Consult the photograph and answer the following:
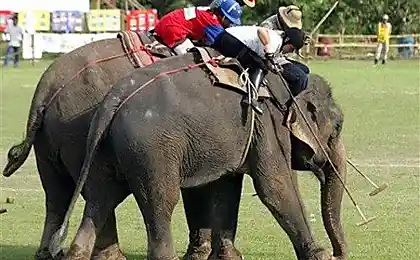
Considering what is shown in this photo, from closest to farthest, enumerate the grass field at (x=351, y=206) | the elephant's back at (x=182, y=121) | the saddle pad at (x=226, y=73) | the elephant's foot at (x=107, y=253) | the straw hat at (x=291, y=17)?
the elephant's back at (x=182, y=121)
the saddle pad at (x=226, y=73)
the straw hat at (x=291, y=17)
the elephant's foot at (x=107, y=253)
the grass field at (x=351, y=206)

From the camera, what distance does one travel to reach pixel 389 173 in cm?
1477

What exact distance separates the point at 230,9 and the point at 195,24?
0.43 m

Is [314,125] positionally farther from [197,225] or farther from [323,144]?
[197,225]

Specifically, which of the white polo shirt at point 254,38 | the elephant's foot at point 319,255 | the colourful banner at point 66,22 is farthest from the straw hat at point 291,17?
the colourful banner at point 66,22

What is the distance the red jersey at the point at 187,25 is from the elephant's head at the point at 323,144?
0.90 metres

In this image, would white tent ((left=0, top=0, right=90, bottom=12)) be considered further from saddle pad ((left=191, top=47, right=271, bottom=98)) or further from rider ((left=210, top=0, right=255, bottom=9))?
saddle pad ((left=191, top=47, right=271, bottom=98))

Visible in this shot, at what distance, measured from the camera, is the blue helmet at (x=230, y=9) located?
9195 millimetres

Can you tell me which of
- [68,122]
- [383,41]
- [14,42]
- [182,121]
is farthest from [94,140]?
[383,41]

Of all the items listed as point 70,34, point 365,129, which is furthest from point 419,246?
point 70,34

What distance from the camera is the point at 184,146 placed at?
8.10 m

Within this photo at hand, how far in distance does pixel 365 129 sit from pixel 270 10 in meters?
31.5

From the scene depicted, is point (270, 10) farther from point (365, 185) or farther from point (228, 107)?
point (228, 107)

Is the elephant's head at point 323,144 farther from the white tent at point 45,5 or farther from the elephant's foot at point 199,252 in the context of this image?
the white tent at point 45,5

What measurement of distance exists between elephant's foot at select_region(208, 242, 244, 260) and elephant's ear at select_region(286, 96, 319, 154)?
45.3 inches
